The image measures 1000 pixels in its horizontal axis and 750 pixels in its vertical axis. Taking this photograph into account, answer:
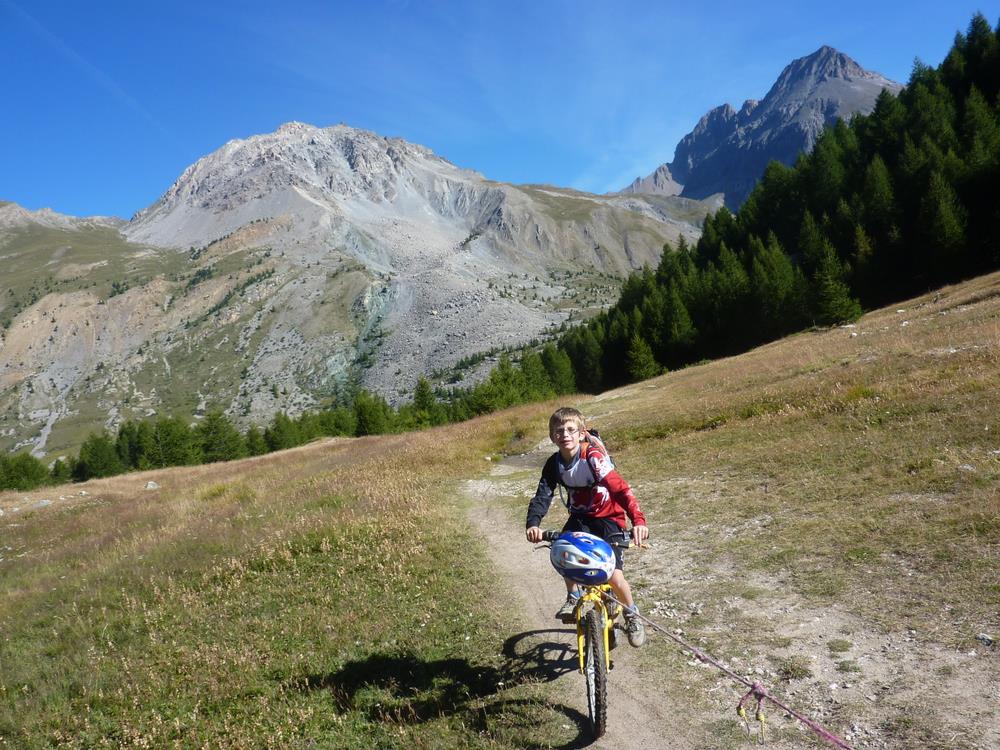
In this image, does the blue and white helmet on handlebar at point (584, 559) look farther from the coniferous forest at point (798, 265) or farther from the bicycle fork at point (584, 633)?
the coniferous forest at point (798, 265)

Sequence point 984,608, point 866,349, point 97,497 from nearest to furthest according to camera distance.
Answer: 1. point 984,608
2. point 866,349
3. point 97,497

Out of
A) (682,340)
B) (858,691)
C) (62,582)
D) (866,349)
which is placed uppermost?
(682,340)

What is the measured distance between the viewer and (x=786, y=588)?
7266 millimetres

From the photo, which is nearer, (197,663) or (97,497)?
(197,663)

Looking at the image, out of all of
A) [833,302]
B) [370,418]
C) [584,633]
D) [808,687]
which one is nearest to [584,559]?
[584,633]

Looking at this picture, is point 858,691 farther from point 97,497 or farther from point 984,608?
point 97,497

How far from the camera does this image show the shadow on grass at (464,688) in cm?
576

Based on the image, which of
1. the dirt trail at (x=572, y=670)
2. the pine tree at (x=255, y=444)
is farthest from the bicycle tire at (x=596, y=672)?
the pine tree at (x=255, y=444)

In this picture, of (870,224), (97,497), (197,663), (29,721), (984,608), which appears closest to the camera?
(984,608)

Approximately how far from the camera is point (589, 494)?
6262 millimetres

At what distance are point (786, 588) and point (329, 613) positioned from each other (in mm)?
7435

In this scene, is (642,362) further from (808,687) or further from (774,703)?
(774,703)

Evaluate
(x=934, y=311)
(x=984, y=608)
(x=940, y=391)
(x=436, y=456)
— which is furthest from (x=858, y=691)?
(x=934, y=311)

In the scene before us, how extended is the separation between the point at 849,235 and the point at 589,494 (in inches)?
3022
